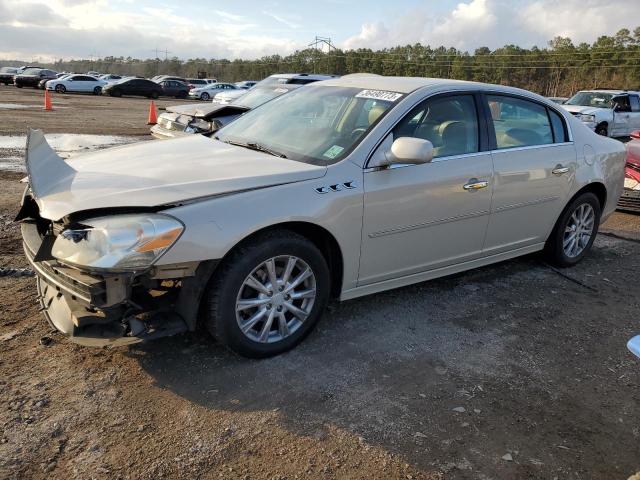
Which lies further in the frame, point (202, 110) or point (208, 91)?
point (208, 91)

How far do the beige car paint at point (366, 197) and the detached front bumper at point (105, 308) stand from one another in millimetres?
267

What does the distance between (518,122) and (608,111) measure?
44.5ft

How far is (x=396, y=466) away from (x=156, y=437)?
3.82 ft

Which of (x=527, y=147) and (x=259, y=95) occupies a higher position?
(x=259, y=95)

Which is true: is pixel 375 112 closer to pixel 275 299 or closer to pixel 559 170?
pixel 275 299

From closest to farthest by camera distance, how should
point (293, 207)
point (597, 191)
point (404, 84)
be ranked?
point (293, 207) → point (404, 84) → point (597, 191)

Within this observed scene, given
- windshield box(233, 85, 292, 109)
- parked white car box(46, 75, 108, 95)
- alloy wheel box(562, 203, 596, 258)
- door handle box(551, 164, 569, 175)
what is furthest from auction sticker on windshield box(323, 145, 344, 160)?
parked white car box(46, 75, 108, 95)

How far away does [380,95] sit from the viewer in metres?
4.04

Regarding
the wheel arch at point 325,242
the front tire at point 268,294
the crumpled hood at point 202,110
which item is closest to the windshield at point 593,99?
the crumpled hood at point 202,110

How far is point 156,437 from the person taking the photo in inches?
105

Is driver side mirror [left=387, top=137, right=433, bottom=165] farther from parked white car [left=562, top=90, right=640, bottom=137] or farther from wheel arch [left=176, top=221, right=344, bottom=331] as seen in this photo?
parked white car [left=562, top=90, right=640, bottom=137]

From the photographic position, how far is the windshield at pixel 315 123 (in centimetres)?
374

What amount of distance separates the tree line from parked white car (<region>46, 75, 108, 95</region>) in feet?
109

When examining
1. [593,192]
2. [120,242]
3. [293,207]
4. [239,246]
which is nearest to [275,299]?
[239,246]
